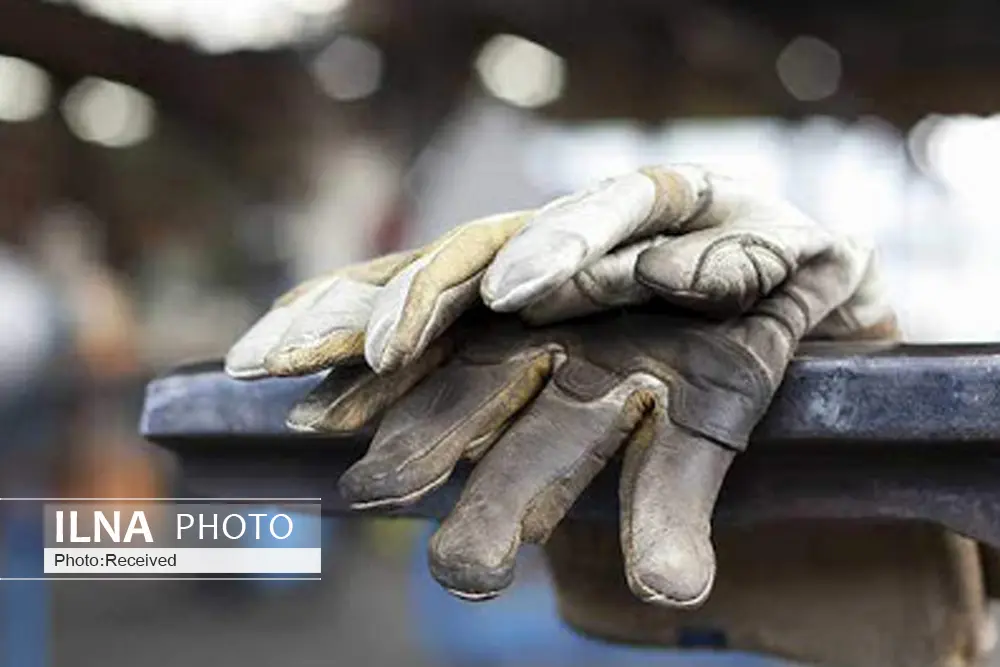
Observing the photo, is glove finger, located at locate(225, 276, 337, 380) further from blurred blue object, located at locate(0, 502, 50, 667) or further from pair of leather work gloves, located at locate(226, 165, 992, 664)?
blurred blue object, located at locate(0, 502, 50, 667)

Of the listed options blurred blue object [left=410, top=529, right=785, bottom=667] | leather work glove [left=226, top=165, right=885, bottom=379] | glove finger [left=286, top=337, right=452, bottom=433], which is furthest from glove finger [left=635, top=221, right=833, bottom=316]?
blurred blue object [left=410, top=529, right=785, bottom=667]

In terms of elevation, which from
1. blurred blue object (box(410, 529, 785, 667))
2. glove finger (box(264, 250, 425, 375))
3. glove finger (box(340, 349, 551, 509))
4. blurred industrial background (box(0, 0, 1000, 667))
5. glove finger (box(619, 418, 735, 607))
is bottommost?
glove finger (box(619, 418, 735, 607))

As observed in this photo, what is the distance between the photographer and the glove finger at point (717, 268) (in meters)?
0.55

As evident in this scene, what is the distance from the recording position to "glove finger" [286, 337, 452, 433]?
1.92 ft

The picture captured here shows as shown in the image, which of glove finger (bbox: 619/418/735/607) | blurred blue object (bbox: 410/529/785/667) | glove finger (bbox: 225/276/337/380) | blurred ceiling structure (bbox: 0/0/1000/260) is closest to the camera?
glove finger (bbox: 619/418/735/607)

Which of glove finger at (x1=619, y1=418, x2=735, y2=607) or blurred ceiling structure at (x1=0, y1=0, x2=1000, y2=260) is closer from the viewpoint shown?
glove finger at (x1=619, y1=418, x2=735, y2=607)

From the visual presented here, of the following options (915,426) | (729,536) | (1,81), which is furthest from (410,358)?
(1,81)

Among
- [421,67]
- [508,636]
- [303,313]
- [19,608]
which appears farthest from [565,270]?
[421,67]

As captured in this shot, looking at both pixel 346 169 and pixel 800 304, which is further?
pixel 346 169

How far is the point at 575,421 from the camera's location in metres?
0.56

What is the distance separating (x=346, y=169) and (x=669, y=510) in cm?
474

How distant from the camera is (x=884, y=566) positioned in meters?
0.80

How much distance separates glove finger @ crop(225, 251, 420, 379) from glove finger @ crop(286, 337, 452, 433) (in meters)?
0.02

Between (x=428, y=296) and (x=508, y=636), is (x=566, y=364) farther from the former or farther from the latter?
(x=508, y=636)
